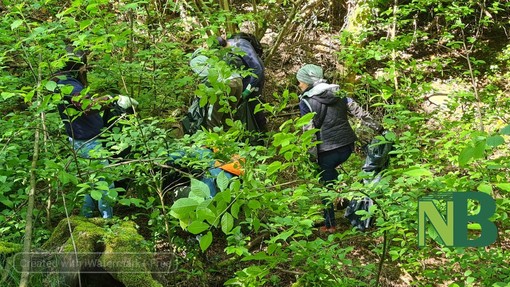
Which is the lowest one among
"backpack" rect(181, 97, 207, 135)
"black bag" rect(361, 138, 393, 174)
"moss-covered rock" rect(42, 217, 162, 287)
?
"black bag" rect(361, 138, 393, 174)

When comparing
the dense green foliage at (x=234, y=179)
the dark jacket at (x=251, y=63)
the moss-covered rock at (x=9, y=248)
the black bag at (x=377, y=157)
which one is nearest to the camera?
the dense green foliage at (x=234, y=179)

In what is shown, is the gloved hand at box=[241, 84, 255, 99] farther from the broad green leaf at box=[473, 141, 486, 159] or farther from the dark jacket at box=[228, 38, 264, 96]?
the broad green leaf at box=[473, 141, 486, 159]

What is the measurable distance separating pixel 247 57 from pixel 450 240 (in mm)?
3194

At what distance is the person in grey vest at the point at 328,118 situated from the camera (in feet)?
15.3

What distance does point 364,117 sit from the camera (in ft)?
15.5

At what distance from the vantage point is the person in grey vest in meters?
4.67

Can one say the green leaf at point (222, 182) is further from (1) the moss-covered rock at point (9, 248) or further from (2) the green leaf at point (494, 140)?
(1) the moss-covered rock at point (9, 248)

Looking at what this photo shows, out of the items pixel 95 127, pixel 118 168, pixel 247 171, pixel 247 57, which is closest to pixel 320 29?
pixel 247 57

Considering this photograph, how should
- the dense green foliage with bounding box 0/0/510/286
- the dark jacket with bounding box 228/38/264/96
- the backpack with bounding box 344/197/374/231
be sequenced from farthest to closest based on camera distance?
the dark jacket with bounding box 228/38/264/96, the backpack with bounding box 344/197/374/231, the dense green foliage with bounding box 0/0/510/286

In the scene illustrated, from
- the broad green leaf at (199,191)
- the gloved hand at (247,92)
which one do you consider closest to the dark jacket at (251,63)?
the gloved hand at (247,92)

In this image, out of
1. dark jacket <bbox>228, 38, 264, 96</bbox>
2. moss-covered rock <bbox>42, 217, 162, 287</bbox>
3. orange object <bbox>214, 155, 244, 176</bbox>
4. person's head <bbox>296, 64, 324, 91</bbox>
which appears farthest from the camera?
dark jacket <bbox>228, 38, 264, 96</bbox>

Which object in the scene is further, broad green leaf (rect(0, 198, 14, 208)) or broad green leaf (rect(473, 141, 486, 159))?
broad green leaf (rect(0, 198, 14, 208))

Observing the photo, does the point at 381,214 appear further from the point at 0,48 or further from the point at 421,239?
the point at 0,48

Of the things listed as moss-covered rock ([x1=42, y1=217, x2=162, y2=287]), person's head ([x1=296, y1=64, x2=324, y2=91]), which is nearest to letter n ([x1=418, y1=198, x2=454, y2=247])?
moss-covered rock ([x1=42, y1=217, x2=162, y2=287])
